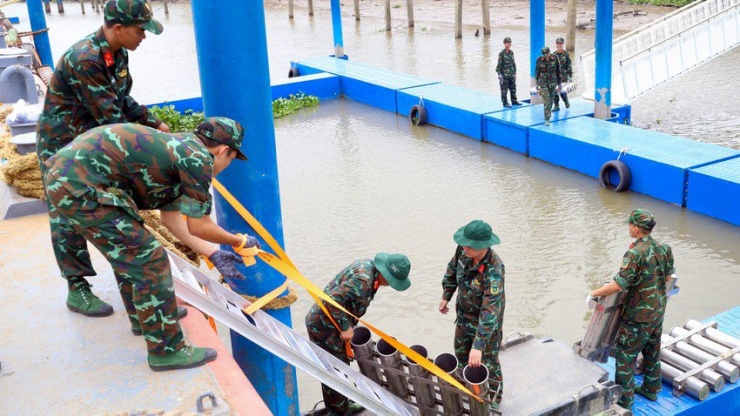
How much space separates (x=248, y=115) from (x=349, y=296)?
1365 millimetres

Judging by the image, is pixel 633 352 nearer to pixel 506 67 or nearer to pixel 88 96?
pixel 88 96

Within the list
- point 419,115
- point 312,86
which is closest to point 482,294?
point 419,115

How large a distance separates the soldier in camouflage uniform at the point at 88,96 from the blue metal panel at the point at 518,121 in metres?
9.21

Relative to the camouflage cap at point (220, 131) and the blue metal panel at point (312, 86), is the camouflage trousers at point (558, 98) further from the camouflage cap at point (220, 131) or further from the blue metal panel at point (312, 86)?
the camouflage cap at point (220, 131)

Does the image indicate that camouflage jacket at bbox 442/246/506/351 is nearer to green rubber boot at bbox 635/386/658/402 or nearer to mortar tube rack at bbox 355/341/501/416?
mortar tube rack at bbox 355/341/501/416

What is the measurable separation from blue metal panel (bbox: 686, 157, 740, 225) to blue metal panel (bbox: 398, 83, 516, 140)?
14.9 feet

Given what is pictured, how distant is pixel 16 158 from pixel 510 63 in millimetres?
9514

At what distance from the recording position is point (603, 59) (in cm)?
1262

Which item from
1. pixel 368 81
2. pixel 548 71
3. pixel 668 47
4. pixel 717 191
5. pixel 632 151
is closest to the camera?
pixel 717 191

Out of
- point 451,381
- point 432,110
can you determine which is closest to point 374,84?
point 432,110

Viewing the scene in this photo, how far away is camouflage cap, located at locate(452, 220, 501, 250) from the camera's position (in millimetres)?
4707

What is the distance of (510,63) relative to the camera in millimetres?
13562

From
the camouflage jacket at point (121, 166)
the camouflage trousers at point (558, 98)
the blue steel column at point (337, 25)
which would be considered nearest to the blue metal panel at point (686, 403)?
the camouflage jacket at point (121, 166)

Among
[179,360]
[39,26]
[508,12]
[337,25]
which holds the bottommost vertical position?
[508,12]
